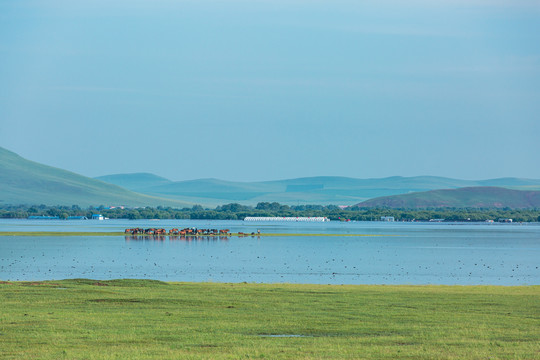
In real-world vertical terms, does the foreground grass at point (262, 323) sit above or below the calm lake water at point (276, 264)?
below

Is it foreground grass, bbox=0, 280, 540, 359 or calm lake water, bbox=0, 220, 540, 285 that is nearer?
foreground grass, bbox=0, 280, 540, 359

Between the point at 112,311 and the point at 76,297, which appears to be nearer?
the point at 112,311

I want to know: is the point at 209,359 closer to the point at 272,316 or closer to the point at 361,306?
the point at 272,316

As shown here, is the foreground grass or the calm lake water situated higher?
the calm lake water

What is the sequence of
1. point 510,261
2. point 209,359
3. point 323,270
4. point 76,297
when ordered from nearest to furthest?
point 209,359, point 76,297, point 323,270, point 510,261

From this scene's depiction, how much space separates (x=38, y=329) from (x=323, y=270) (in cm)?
3356

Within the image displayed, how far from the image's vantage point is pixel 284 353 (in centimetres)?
1950

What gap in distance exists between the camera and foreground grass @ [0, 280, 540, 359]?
65.3ft

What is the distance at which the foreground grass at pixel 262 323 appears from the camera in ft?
65.3

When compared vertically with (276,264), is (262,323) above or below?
below

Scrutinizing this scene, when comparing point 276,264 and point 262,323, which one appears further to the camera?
point 276,264

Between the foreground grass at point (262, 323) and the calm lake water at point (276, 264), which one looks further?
the calm lake water at point (276, 264)

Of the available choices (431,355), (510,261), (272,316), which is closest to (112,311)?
(272,316)

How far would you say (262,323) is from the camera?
24.6 m
